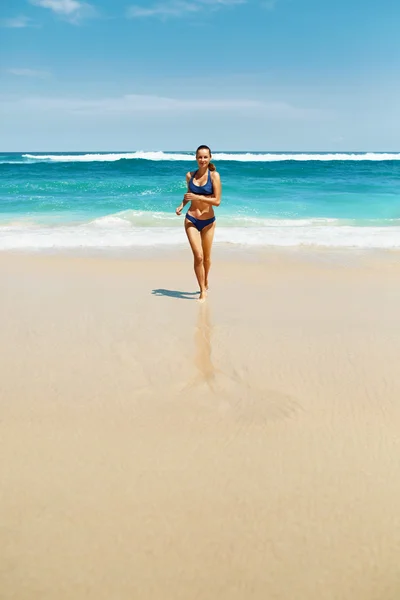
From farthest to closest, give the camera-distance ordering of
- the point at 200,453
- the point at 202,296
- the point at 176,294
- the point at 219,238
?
the point at 219,238 < the point at 176,294 < the point at 202,296 < the point at 200,453

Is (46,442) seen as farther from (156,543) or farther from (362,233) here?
(362,233)

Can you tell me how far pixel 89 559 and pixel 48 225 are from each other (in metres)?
12.8

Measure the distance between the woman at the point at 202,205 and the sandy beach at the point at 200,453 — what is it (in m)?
0.70

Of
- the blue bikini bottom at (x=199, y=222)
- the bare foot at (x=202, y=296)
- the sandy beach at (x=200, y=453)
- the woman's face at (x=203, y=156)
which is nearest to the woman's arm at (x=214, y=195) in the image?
the woman's face at (x=203, y=156)

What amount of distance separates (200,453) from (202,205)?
374 centimetres

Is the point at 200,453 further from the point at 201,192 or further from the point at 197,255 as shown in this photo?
the point at 201,192

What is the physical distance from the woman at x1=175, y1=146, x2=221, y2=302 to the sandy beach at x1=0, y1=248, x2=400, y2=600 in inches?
27.4

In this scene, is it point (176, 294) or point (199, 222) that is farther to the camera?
point (176, 294)

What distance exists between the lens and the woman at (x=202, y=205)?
225 inches

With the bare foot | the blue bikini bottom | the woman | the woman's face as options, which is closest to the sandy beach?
the bare foot

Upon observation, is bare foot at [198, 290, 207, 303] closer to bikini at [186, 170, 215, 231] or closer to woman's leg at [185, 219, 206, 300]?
woman's leg at [185, 219, 206, 300]

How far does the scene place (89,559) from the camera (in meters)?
2.05

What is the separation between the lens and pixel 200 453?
273 centimetres

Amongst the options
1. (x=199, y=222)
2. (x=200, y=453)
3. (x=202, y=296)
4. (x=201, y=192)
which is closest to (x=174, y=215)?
(x=199, y=222)
